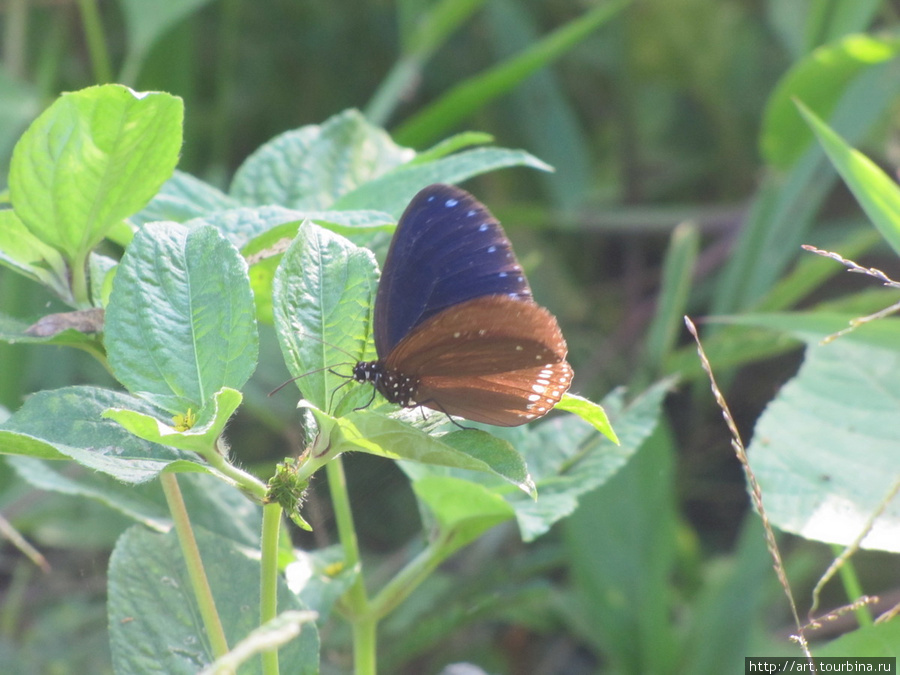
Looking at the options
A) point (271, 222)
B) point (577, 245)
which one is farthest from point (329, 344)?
point (577, 245)

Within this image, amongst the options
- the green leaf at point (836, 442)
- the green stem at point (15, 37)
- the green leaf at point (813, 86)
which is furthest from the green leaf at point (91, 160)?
the green stem at point (15, 37)

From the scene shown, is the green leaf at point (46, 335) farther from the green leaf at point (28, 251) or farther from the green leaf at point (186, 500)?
the green leaf at point (186, 500)

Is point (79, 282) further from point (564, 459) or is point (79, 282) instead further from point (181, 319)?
point (564, 459)

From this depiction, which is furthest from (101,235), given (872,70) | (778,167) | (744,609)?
(872,70)

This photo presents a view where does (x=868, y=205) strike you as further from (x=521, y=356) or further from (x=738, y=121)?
(x=738, y=121)

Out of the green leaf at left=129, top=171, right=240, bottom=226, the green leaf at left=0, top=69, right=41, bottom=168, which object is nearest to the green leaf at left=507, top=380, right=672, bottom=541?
the green leaf at left=129, top=171, right=240, bottom=226
